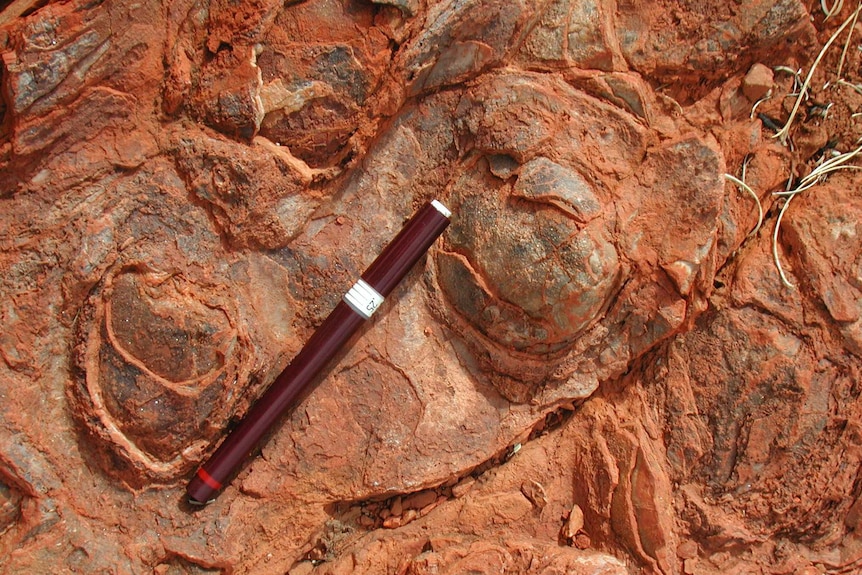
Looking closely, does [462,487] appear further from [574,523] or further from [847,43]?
[847,43]

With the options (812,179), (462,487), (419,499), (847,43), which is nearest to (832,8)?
(847,43)

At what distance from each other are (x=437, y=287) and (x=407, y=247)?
271mm

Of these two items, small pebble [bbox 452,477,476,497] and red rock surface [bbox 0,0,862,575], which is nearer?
red rock surface [bbox 0,0,862,575]

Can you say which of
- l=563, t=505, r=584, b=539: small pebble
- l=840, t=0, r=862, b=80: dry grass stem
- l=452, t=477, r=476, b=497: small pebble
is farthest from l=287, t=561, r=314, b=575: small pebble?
l=840, t=0, r=862, b=80: dry grass stem

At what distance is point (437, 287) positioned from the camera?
2721 mm

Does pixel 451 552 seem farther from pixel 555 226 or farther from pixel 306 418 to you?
pixel 555 226

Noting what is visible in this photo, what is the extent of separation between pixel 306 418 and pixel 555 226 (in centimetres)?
126

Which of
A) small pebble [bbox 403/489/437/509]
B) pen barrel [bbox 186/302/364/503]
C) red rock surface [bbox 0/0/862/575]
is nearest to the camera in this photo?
red rock surface [bbox 0/0/862/575]

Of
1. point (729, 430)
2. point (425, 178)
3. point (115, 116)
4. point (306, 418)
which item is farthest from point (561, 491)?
point (115, 116)

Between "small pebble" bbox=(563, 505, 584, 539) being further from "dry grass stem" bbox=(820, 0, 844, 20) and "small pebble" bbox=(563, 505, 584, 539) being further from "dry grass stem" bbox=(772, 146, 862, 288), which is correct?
"dry grass stem" bbox=(820, 0, 844, 20)

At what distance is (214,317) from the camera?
242 centimetres

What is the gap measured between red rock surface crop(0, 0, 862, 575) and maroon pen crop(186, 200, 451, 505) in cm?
10

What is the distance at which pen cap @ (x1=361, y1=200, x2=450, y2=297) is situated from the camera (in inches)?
99.2

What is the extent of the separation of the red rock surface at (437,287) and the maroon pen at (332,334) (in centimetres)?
10
